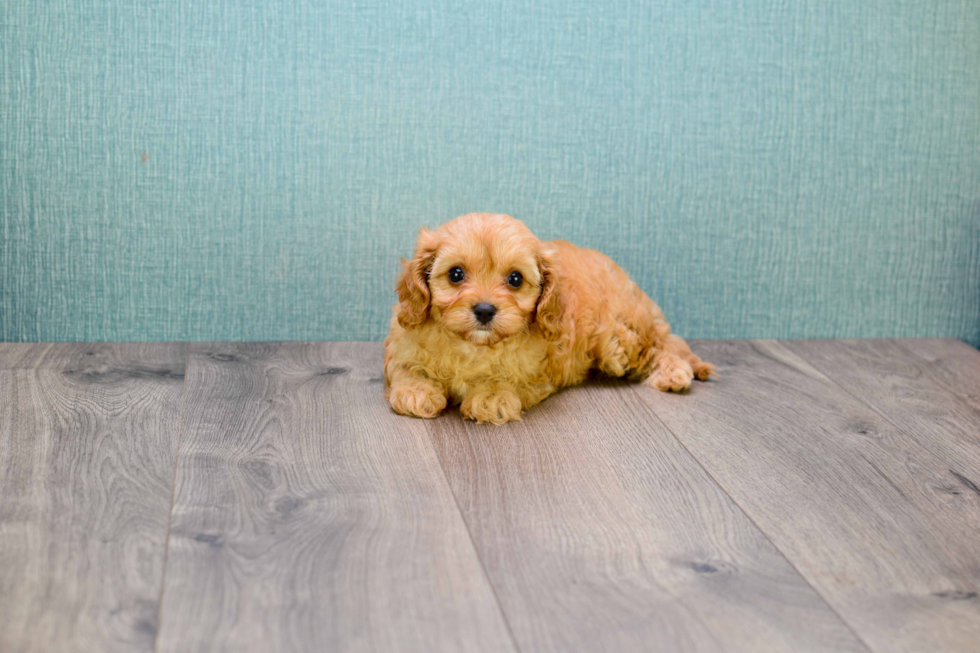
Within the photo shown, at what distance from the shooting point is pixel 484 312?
2260mm

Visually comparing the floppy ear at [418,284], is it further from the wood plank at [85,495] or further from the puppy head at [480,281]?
the wood plank at [85,495]

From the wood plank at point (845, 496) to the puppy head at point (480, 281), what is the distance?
0.49 m

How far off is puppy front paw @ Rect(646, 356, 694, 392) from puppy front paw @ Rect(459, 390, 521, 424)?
1.61 ft

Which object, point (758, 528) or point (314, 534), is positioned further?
point (758, 528)

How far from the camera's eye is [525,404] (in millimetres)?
2461

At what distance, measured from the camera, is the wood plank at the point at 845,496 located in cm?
161

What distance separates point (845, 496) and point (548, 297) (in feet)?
2.72

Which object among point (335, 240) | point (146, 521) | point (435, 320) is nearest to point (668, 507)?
point (435, 320)

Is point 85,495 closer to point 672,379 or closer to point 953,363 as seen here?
point 672,379

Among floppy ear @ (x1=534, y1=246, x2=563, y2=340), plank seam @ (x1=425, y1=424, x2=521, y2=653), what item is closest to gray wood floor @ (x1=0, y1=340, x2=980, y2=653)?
plank seam @ (x1=425, y1=424, x2=521, y2=653)

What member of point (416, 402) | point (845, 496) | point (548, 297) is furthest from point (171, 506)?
point (845, 496)

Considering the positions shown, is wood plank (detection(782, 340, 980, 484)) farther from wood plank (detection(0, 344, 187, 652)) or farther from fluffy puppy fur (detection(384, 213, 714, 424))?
wood plank (detection(0, 344, 187, 652))

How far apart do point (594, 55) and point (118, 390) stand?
170 cm

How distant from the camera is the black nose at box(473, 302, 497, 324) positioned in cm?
225
